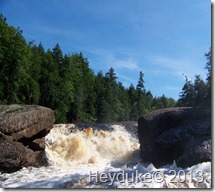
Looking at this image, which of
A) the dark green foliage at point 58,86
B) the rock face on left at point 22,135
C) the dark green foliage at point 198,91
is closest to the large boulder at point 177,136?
the dark green foliage at point 198,91

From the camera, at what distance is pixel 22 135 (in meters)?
4.79

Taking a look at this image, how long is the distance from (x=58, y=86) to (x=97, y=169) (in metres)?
6.23

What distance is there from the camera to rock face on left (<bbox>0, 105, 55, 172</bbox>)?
14.3ft

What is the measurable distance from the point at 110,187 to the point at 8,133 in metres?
2.49

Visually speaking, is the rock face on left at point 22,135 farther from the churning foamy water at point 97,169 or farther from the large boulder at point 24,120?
the churning foamy water at point 97,169

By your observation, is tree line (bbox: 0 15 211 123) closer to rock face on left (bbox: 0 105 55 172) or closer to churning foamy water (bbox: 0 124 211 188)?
churning foamy water (bbox: 0 124 211 188)

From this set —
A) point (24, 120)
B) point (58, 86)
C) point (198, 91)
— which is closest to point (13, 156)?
point (24, 120)

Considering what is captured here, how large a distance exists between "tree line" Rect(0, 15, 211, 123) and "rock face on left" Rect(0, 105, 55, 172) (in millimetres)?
3786

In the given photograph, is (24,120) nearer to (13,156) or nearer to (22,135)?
(22,135)

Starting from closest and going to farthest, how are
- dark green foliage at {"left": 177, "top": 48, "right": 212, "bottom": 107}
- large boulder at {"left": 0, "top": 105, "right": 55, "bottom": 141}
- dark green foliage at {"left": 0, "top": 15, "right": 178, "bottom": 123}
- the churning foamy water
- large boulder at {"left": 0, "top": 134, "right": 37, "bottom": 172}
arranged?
the churning foamy water
dark green foliage at {"left": 177, "top": 48, "right": 212, "bottom": 107}
large boulder at {"left": 0, "top": 134, "right": 37, "bottom": 172}
large boulder at {"left": 0, "top": 105, "right": 55, "bottom": 141}
dark green foliage at {"left": 0, "top": 15, "right": 178, "bottom": 123}

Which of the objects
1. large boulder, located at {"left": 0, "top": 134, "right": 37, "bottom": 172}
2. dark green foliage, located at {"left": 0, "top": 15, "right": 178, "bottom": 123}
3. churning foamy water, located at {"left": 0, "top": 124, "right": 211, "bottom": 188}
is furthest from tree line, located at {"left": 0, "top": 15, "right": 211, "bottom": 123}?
large boulder, located at {"left": 0, "top": 134, "right": 37, "bottom": 172}

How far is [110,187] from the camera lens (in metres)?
2.54

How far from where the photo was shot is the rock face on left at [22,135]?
4355 mm

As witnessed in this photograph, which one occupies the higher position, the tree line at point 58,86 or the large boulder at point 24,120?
the tree line at point 58,86
